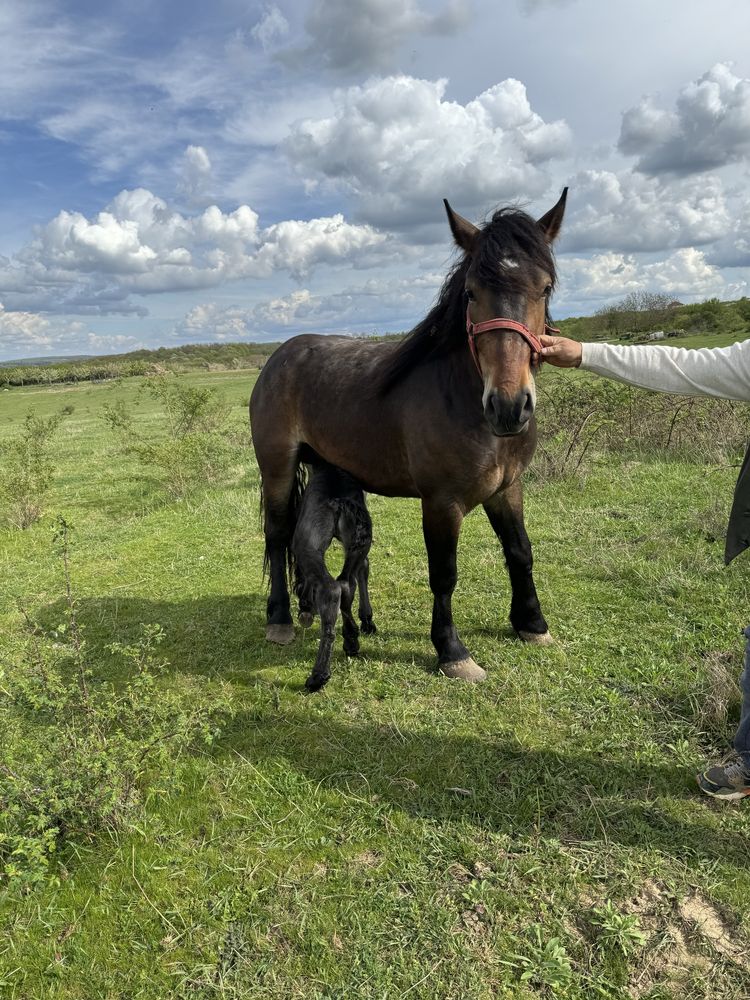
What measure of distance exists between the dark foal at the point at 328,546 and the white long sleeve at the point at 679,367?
2.01 m

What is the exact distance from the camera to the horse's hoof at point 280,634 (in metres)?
4.80

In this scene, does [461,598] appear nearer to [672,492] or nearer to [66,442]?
[672,492]

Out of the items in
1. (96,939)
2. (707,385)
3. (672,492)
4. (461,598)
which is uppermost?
(707,385)

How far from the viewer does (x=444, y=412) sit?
3.63 m

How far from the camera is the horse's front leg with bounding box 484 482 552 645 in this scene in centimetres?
427

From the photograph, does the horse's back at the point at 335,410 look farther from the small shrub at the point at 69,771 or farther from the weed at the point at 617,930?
the weed at the point at 617,930

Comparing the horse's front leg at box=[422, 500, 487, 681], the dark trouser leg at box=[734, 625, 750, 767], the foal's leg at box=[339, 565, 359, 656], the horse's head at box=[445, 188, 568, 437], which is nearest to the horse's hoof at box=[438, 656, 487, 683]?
the horse's front leg at box=[422, 500, 487, 681]

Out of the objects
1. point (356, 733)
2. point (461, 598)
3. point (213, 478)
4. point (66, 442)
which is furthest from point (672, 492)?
point (66, 442)

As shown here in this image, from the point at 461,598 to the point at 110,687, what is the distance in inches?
116

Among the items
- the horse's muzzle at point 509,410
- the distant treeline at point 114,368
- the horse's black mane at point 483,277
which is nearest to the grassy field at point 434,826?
the horse's muzzle at point 509,410

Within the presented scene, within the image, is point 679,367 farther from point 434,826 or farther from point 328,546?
point 328,546

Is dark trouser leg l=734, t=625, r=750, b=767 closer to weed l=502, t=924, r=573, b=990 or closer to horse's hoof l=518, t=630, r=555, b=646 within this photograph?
weed l=502, t=924, r=573, b=990

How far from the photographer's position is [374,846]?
261 cm

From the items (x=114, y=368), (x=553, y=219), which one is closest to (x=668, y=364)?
(x=553, y=219)
